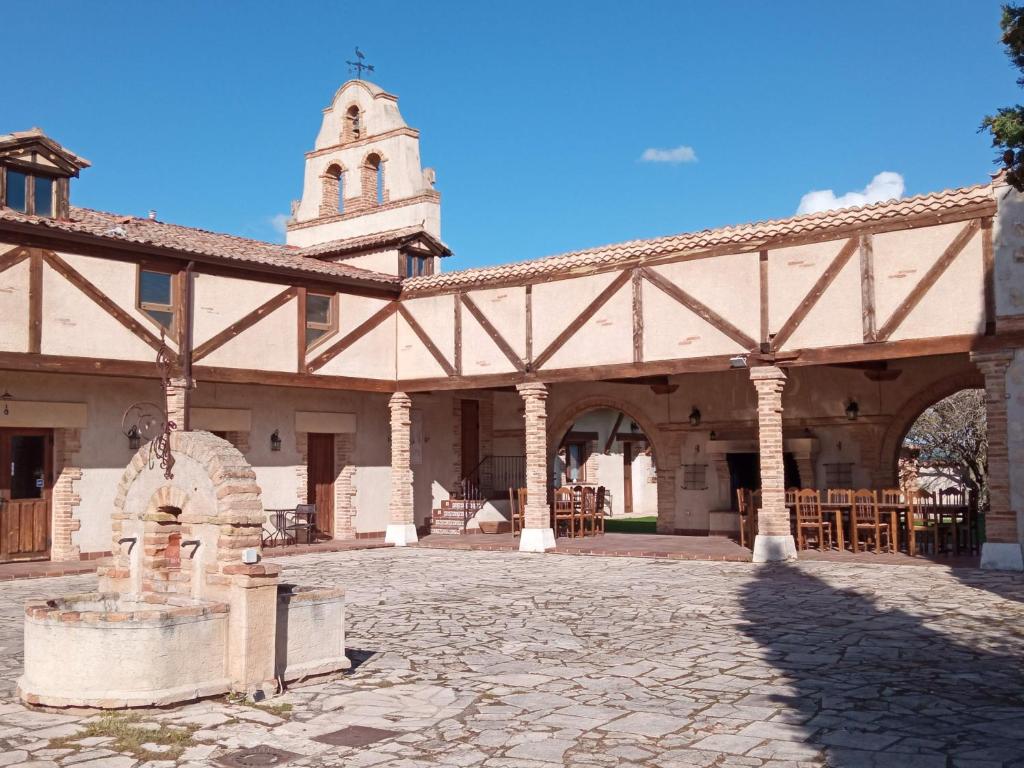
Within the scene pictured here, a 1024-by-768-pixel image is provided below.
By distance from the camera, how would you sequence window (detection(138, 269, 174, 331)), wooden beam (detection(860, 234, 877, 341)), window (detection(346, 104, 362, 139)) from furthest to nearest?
1. window (detection(346, 104, 362, 139))
2. window (detection(138, 269, 174, 331))
3. wooden beam (detection(860, 234, 877, 341))

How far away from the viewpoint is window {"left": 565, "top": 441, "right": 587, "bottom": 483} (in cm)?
3109

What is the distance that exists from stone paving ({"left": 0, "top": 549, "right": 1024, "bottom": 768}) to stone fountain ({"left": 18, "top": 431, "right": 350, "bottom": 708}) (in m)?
0.18

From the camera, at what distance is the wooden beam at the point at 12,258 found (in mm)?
14156

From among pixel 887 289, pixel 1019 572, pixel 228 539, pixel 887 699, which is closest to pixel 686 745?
pixel 887 699

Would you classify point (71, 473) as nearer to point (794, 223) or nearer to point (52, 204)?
point (52, 204)

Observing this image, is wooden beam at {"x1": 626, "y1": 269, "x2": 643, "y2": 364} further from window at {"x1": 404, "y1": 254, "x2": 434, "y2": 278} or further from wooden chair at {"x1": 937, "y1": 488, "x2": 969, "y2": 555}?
window at {"x1": 404, "y1": 254, "x2": 434, "y2": 278}

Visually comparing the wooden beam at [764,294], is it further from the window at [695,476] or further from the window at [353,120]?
the window at [353,120]

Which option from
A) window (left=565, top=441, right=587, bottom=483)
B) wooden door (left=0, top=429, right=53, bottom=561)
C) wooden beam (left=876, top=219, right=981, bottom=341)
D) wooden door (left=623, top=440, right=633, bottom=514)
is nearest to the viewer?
wooden beam (left=876, top=219, right=981, bottom=341)

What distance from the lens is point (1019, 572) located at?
42.4 feet

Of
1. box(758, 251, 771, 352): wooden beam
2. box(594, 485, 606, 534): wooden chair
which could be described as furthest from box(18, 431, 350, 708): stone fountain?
box(594, 485, 606, 534): wooden chair

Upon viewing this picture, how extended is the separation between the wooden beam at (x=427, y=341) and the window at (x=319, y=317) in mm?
1675

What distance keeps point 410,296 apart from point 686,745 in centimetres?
1512

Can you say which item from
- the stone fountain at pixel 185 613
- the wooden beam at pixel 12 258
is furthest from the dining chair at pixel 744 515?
the wooden beam at pixel 12 258

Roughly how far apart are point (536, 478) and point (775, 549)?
4795 millimetres
